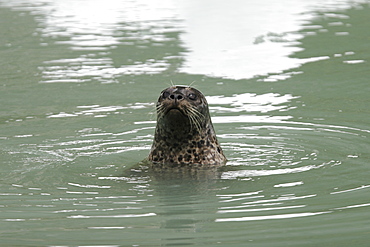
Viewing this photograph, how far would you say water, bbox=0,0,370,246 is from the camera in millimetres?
6109

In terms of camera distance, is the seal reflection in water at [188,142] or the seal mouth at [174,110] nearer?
the seal mouth at [174,110]

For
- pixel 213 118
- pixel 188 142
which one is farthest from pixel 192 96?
pixel 213 118

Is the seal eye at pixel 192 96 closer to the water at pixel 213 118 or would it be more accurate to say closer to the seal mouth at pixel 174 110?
the seal mouth at pixel 174 110

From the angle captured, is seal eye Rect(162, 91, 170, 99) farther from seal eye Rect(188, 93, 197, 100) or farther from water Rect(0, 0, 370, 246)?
water Rect(0, 0, 370, 246)

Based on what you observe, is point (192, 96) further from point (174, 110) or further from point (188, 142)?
point (188, 142)

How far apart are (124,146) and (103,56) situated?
5319 millimetres

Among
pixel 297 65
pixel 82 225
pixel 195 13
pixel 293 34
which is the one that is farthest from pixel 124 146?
pixel 195 13

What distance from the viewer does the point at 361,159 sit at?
27.8ft

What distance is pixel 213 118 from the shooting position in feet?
35.6

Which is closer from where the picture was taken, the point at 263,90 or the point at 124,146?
the point at 124,146

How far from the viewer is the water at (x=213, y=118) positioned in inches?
241

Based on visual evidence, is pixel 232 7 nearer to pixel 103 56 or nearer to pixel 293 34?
Result: pixel 293 34

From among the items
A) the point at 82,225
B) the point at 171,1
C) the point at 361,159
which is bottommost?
the point at 171,1

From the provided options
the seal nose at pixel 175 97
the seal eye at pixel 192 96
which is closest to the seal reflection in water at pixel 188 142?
the seal eye at pixel 192 96
